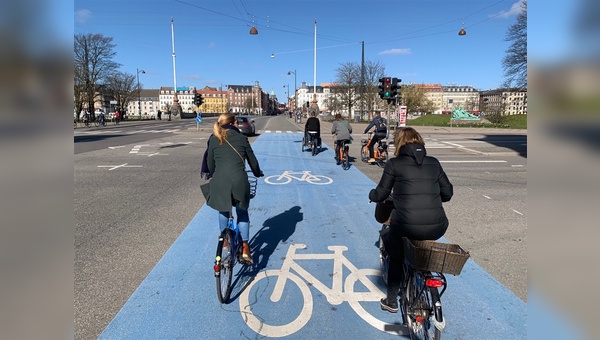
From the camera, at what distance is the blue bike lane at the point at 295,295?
294 cm

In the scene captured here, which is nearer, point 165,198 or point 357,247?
point 357,247

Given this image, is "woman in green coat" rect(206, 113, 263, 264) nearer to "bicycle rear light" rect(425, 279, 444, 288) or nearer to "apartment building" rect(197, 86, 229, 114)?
"bicycle rear light" rect(425, 279, 444, 288)

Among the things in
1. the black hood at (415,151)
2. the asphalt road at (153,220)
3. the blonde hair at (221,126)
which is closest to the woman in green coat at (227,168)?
the blonde hair at (221,126)

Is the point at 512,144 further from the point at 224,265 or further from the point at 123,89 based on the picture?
the point at 123,89

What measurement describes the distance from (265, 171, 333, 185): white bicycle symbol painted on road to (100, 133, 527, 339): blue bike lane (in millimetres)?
3165

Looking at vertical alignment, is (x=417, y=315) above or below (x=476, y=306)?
above

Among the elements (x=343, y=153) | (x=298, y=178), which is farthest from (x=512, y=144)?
(x=298, y=178)

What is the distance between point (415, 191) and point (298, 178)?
21.9 ft

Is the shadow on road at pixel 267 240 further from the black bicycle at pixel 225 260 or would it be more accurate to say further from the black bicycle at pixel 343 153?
the black bicycle at pixel 343 153

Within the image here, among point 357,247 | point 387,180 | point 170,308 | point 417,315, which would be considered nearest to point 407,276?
point 417,315
